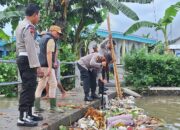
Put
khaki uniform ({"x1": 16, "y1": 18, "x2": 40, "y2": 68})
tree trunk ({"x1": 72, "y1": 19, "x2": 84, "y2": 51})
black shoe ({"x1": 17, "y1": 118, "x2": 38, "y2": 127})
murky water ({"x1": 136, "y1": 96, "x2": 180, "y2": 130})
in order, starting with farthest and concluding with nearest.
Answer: tree trunk ({"x1": 72, "y1": 19, "x2": 84, "y2": 51}), murky water ({"x1": 136, "y1": 96, "x2": 180, "y2": 130}), black shoe ({"x1": 17, "y1": 118, "x2": 38, "y2": 127}), khaki uniform ({"x1": 16, "y1": 18, "x2": 40, "y2": 68})

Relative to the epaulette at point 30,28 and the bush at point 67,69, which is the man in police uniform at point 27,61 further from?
the bush at point 67,69

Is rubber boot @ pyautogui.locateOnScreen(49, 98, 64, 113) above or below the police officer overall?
below

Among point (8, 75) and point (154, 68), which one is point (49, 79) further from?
point (154, 68)

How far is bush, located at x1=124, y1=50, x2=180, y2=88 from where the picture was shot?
16.3 meters

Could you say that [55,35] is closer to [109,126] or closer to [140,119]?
[109,126]

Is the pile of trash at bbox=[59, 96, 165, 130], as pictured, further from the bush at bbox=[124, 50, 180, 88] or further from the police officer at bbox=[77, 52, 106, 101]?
the bush at bbox=[124, 50, 180, 88]

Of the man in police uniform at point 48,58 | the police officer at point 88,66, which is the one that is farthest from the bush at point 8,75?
the man in police uniform at point 48,58

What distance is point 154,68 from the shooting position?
16.5 metres

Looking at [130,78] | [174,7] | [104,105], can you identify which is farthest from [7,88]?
[174,7]

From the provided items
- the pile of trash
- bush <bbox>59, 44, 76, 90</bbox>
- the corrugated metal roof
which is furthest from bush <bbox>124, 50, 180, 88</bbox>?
the corrugated metal roof

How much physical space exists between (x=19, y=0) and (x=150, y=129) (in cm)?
1317

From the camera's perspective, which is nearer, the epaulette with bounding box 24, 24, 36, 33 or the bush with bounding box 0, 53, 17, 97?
the epaulette with bounding box 24, 24, 36, 33

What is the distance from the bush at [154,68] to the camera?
640 inches

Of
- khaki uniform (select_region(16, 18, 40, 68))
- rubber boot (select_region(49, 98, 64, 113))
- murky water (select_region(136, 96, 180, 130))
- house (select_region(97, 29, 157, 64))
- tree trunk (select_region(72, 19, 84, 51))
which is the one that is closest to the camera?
khaki uniform (select_region(16, 18, 40, 68))
